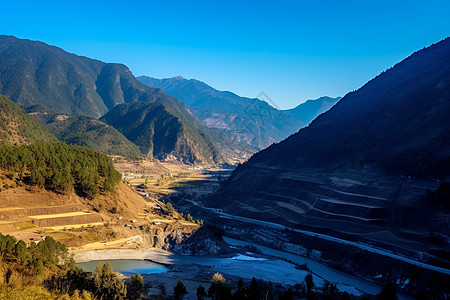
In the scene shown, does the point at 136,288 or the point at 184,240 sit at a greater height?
the point at 136,288

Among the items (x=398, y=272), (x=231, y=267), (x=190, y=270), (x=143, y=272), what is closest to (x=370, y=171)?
(x=398, y=272)

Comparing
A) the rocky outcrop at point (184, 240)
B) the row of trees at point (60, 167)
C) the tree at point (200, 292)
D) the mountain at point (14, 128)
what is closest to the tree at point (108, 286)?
the tree at point (200, 292)

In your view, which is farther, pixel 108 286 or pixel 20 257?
pixel 108 286

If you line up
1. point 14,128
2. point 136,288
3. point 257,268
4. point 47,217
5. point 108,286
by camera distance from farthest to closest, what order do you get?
1. point 14,128
2. point 47,217
3. point 257,268
4. point 136,288
5. point 108,286

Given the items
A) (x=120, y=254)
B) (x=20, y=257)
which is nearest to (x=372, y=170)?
(x=120, y=254)

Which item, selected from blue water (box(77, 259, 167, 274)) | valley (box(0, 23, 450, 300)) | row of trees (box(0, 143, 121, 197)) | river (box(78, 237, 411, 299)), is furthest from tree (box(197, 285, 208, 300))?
row of trees (box(0, 143, 121, 197))

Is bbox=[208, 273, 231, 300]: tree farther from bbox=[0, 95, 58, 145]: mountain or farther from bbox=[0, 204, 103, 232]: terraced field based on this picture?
bbox=[0, 95, 58, 145]: mountain

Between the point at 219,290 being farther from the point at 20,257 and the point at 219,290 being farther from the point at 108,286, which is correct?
the point at 20,257

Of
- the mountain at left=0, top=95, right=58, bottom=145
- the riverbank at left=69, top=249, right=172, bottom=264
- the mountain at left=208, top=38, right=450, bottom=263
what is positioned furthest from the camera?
the mountain at left=0, top=95, right=58, bottom=145
